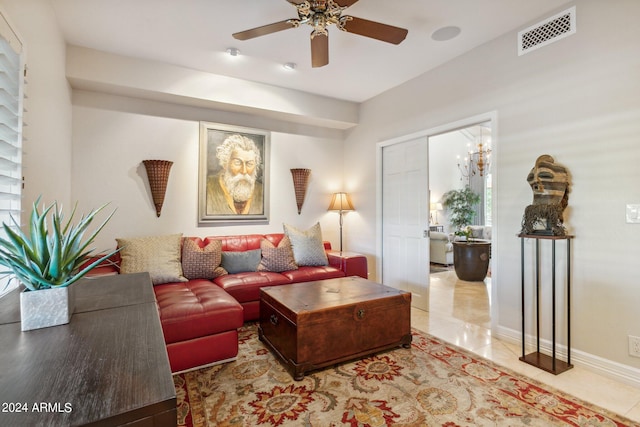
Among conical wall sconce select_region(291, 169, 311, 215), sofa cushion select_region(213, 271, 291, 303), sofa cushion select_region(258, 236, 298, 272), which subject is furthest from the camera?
conical wall sconce select_region(291, 169, 311, 215)

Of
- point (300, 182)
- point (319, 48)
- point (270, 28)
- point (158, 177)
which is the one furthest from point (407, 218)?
point (158, 177)

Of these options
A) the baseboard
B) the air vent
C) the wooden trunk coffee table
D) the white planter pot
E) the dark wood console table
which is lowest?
the baseboard

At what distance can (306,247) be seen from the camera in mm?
3896

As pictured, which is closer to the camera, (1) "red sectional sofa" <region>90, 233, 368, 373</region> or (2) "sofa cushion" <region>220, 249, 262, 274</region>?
(1) "red sectional sofa" <region>90, 233, 368, 373</region>

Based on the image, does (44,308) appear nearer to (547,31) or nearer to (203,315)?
(203,315)

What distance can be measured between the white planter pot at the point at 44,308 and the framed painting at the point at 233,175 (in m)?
2.92

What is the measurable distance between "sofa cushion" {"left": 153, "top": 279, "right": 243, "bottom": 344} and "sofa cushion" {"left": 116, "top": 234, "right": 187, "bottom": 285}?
1.38 feet

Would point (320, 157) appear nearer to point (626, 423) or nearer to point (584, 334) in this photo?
point (584, 334)

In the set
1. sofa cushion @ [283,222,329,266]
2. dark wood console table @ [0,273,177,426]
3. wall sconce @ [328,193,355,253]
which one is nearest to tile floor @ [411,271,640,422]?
sofa cushion @ [283,222,329,266]

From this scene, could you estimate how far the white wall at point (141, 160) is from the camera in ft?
10.9

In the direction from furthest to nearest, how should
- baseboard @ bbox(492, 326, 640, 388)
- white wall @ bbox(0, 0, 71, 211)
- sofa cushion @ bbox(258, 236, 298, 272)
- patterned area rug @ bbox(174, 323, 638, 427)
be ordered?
sofa cushion @ bbox(258, 236, 298, 272), baseboard @ bbox(492, 326, 640, 388), white wall @ bbox(0, 0, 71, 211), patterned area rug @ bbox(174, 323, 638, 427)

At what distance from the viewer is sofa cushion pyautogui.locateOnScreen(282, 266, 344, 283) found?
3.51 metres

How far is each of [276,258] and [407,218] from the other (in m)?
1.72

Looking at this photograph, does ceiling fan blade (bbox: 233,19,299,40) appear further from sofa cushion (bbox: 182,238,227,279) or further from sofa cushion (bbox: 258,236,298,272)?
sofa cushion (bbox: 258,236,298,272)
